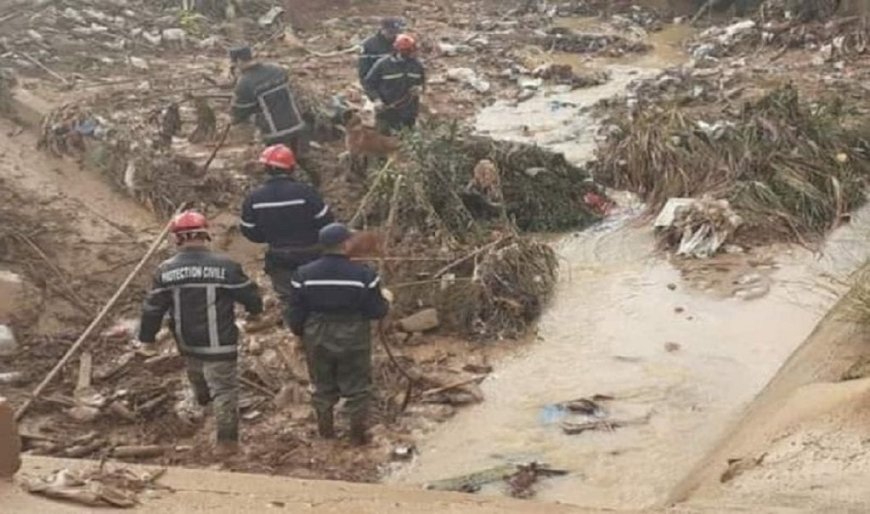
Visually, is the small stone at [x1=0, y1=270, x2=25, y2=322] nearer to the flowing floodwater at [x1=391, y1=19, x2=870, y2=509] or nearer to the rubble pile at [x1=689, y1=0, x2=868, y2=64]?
the flowing floodwater at [x1=391, y1=19, x2=870, y2=509]

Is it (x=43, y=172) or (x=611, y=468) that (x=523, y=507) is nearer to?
(x=611, y=468)

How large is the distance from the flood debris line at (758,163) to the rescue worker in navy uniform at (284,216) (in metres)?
3.63

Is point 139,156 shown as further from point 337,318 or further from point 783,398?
point 783,398

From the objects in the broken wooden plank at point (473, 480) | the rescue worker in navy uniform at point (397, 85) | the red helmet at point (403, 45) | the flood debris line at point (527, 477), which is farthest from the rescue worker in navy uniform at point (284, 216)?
the red helmet at point (403, 45)

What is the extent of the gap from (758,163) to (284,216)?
15.9 feet

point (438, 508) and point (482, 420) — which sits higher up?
point (438, 508)

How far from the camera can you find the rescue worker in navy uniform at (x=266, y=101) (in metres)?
9.89

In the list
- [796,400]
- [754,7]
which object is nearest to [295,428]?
[796,400]

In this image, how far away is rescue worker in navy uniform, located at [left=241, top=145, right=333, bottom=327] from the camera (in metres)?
7.34

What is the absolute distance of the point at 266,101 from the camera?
995 cm

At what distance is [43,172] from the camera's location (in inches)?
441

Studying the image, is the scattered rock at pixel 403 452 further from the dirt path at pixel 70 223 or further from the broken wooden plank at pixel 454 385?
the dirt path at pixel 70 223

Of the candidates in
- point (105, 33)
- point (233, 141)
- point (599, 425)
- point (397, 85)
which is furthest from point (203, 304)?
point (105, 33)

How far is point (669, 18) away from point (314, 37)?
224 inches
